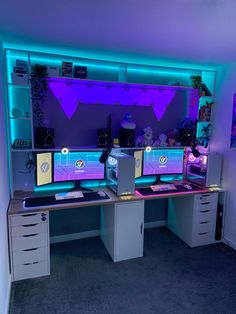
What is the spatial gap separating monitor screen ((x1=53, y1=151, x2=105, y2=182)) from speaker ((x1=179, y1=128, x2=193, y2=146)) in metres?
1.16

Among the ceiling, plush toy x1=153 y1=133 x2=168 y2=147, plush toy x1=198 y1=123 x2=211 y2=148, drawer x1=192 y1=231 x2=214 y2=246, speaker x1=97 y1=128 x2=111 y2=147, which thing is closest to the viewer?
the ceiling

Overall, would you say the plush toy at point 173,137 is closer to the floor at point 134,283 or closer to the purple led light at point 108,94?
the purple led light at point 108,94

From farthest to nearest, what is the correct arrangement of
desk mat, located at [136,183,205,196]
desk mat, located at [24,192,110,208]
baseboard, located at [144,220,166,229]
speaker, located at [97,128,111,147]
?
baseboard, located at [144,220,166,229] → speaker, located at [97,128,111,147] → desk mat, located at [136,183,205,196] → desk mat, located at [24,192,110,208]

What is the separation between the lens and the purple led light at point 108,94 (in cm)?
283

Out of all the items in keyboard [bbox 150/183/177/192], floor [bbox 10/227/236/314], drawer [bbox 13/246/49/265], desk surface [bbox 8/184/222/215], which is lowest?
floor [bbox 10/227/236/314]

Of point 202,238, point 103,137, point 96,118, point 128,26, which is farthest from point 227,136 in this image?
point 128,26

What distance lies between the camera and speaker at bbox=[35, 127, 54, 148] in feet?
8.58

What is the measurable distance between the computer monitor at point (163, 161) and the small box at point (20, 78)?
1603mm

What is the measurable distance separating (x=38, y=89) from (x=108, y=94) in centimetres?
86

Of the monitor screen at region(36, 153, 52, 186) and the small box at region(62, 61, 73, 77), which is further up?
the small box at region(62, 61, 73, 77)

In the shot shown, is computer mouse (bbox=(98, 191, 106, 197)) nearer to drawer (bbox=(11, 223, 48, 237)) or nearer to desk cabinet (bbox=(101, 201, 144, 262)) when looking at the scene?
desk cabinet (bbox=(101, 201, 144, 262))

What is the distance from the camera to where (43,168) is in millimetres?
2605

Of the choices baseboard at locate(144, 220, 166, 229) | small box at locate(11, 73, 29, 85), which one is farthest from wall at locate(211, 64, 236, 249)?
small box at locate(11, 73, 29, 85)

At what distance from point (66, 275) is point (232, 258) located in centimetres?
190
